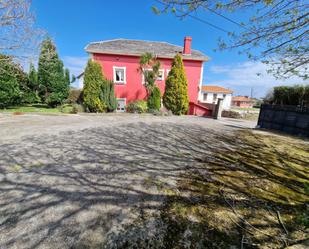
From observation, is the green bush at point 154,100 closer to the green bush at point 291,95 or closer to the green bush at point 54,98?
the green bush at point 54,98

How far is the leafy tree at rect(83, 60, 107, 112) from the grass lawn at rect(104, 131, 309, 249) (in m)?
10.4

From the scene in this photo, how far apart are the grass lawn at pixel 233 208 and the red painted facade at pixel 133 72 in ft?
38.4

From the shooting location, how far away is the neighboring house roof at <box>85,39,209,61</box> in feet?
44.2

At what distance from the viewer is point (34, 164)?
3.06 metres

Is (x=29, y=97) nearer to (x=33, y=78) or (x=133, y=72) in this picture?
(x=33, y=78)

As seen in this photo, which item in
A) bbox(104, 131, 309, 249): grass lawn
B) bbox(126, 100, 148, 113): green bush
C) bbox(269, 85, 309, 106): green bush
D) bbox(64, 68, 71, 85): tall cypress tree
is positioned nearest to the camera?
bbox(104, 131, 309, 249): grass lawn

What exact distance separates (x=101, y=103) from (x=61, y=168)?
9.89 metres

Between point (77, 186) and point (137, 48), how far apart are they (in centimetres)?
1467

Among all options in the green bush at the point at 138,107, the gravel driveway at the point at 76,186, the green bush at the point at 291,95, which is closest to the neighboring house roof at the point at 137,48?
the green bush at the point at 138,107

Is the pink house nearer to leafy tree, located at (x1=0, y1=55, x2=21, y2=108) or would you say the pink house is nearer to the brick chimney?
the brick chimney

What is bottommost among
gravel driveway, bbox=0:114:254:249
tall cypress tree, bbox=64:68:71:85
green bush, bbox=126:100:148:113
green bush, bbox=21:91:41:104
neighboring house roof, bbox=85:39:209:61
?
gravel driveway, bbox=0:114:254:249

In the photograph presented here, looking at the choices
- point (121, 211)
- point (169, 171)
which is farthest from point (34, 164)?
point (169, 171)

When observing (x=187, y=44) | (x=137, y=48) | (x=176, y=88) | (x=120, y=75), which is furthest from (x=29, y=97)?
(x=187, y=44)

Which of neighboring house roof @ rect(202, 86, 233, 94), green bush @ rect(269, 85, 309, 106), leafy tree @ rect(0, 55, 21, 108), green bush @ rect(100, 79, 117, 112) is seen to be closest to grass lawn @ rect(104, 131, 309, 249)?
green bush @ rect(269, 85, 309, 106)
